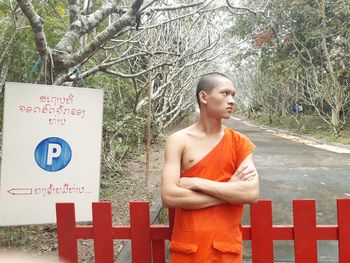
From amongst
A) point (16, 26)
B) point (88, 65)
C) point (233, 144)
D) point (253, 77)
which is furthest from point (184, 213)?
point (253, 77)

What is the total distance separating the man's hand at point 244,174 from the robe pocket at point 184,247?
0.40 meters

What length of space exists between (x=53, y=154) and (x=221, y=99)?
154cm

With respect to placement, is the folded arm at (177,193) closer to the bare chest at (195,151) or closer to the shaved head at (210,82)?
the bare chest at (195,151)

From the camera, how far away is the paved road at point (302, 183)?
4.70 m

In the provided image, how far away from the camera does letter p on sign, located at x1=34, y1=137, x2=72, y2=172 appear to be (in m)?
3.00

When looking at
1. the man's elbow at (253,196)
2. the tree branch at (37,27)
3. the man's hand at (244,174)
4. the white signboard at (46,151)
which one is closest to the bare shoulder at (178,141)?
the man's hand at (244,174)

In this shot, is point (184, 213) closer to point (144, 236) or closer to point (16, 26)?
point (144, 236)

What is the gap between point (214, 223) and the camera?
2104 mm

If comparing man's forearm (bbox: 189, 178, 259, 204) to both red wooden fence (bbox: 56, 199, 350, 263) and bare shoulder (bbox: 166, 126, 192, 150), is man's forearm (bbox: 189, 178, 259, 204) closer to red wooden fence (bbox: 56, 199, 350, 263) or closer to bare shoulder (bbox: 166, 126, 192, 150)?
bare shoulder (bbox: 166, 126, 192, 150)

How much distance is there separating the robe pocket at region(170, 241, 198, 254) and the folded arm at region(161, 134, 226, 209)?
0.21m

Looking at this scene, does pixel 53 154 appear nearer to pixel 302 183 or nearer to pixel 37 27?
pixel 37 27

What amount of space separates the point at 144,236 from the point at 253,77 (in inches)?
1302

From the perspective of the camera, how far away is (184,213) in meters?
2.14

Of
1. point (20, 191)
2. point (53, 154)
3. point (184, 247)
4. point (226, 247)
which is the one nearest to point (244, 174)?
point (226, 247)
